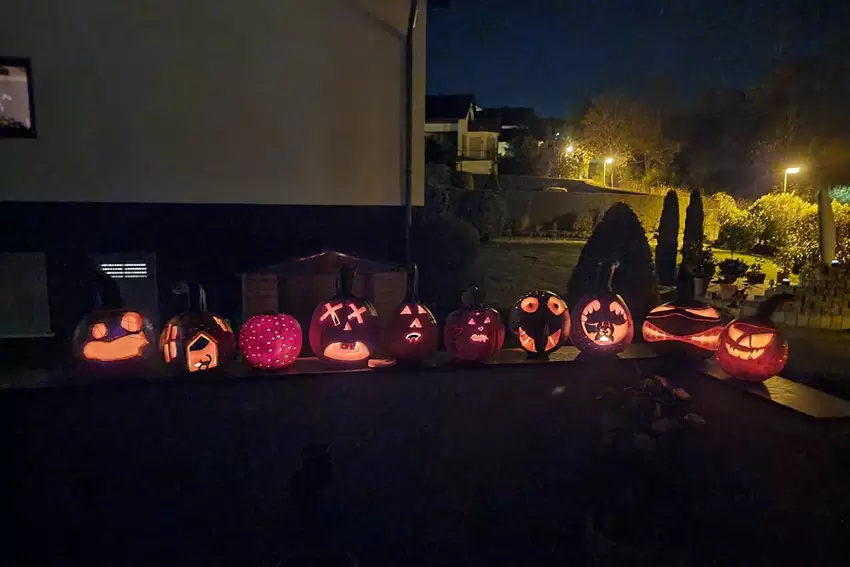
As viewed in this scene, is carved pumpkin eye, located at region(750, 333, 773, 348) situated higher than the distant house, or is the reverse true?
the distant house

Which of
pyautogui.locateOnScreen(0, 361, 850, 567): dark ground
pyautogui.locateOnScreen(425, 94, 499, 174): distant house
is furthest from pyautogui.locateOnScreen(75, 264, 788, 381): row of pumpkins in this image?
pyautogui.locateOnScreen(425, 94, 499, 174): distant house

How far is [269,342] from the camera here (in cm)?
366

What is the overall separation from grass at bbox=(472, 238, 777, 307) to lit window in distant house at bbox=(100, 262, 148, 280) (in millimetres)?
4410

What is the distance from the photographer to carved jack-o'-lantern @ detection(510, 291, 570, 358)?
3998 mm

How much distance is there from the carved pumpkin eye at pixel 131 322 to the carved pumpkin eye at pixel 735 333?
3.36m

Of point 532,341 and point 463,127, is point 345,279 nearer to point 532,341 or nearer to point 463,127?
point 532,341

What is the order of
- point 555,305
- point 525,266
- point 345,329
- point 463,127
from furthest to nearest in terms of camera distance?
1. point 463,127
2. point 525,266
3. point 555,305
4. point 345,329

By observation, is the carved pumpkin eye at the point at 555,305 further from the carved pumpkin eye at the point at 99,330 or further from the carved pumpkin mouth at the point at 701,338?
the carved pumpkin eye at the point at 99,330

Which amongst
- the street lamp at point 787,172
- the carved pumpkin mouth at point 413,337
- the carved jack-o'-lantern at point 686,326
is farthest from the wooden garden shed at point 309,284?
the street lamp at point 787,172

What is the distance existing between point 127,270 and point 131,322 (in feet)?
12.2

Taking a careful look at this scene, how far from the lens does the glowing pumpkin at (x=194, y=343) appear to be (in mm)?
3584

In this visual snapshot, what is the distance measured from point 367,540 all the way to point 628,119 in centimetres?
2176

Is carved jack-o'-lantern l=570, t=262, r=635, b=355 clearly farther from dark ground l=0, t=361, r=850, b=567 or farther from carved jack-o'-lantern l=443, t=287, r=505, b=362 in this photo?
carved jack-o'-lantern l=443, t=287, r=505, b=362

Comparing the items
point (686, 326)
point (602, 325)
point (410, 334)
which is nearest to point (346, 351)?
point (410, 334)
